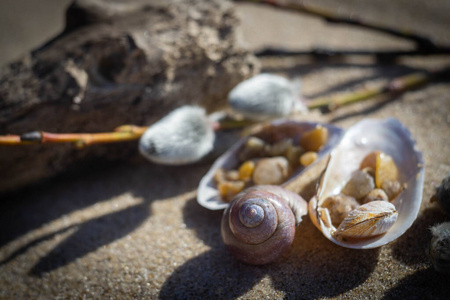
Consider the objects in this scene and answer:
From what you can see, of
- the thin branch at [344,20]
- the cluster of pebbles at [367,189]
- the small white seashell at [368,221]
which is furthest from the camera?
the thin branch at [344,20]

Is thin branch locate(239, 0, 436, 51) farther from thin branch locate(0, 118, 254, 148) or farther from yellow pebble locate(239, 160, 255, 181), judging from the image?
yellow pebble locate(239, 160, 255, 181)

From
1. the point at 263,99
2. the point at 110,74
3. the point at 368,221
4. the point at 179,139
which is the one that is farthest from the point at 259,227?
the point at 110,74

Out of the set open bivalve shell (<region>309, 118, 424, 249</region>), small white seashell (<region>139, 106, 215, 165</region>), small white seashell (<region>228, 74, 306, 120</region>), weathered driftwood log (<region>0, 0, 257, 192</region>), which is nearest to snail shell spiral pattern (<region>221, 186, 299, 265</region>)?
open bivalve shell (<region>309, 118, 424, 249</region>)

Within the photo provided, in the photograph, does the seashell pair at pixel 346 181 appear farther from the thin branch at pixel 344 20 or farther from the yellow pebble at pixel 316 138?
the thin branch at pixel 344 20

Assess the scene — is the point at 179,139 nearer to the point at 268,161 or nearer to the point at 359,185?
the point at 268,161

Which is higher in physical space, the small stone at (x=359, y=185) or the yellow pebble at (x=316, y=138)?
the yellow pebble at (x=316, y=138)

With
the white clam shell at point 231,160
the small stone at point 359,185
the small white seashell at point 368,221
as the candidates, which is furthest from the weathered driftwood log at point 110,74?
the small white seashell at point 368,221
